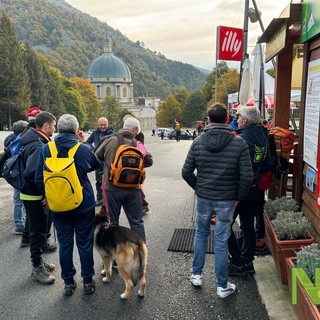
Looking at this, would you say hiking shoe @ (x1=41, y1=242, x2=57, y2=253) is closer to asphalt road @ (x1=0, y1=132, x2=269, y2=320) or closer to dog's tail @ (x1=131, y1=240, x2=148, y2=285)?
asphalt road @ (x1=0, y1=132, x2=269, y2=320)

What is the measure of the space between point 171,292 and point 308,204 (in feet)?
6.62

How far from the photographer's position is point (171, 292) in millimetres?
3932

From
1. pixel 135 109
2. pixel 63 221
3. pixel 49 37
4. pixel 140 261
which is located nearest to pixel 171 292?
pixel 140 261

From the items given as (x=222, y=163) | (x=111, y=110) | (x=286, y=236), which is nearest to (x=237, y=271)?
(x=286, y=236)

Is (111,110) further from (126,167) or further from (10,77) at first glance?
(126,167)

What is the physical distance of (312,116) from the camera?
403 centimetres

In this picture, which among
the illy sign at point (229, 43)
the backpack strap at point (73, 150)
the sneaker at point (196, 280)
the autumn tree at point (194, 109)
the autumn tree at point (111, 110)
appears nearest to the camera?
the backpack strap at point (73, 150)

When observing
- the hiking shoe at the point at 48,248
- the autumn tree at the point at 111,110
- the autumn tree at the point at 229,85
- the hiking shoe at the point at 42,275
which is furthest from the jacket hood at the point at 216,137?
the autumn tree at the point at 111,110

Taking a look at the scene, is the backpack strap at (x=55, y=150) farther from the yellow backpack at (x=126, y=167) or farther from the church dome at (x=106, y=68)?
the church dome at (x=106, y=68)

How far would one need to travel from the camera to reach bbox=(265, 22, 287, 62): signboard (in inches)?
190

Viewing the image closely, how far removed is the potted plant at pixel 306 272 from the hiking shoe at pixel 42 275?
271 centimetres

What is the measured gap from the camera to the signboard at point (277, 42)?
15.8 feet

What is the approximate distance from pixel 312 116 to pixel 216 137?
1338mm

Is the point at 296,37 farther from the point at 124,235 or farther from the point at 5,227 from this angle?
the point at 5,227
